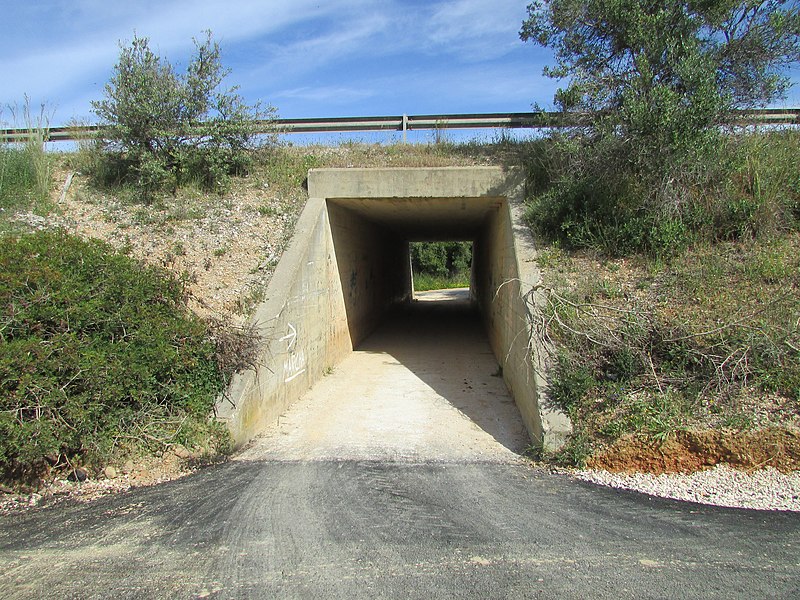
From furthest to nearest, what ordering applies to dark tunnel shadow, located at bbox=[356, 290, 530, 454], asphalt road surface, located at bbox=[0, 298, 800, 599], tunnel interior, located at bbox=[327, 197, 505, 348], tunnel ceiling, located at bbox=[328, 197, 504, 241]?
1. tunnel interior, located at bbox=[327, 197, 505, 348]
2. tunnel ceiling, located at bbox=[328, 197, 504, 241]
3. dark tunnel shadow, located at bbox=[356, 290, 530, 454]
4. asphalt road surface, located at bbox=[0, 298, 800, 599]

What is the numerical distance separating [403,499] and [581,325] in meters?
2.97

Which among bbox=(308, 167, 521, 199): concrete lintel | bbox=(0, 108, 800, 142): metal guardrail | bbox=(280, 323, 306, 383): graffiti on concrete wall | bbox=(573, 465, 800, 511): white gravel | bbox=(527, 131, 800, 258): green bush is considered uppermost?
bbox=(0, 108, 800, 142): metal guardrail

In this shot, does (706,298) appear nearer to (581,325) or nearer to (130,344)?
(581,325)

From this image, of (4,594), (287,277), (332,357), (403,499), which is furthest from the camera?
(332,357)

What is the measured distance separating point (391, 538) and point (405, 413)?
3.33m

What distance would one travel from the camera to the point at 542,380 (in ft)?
18.7

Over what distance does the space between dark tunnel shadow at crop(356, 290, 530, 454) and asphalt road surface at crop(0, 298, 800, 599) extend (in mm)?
1177

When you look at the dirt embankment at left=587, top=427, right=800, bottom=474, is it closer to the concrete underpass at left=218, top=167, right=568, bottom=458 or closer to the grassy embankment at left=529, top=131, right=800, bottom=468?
the grassy embankment at left=529, top=131, right=800, bottom=468

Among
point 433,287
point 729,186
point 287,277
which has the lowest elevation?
point 433,287

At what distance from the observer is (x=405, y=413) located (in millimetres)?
7055

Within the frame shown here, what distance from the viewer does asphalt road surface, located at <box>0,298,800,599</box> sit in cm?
316

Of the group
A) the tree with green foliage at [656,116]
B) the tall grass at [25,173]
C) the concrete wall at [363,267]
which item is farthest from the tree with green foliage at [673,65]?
the tall grass at [25,173]

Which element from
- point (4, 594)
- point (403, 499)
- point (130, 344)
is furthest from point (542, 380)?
point (4, 594)

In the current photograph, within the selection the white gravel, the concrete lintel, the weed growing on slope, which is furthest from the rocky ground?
the concrete lintel
